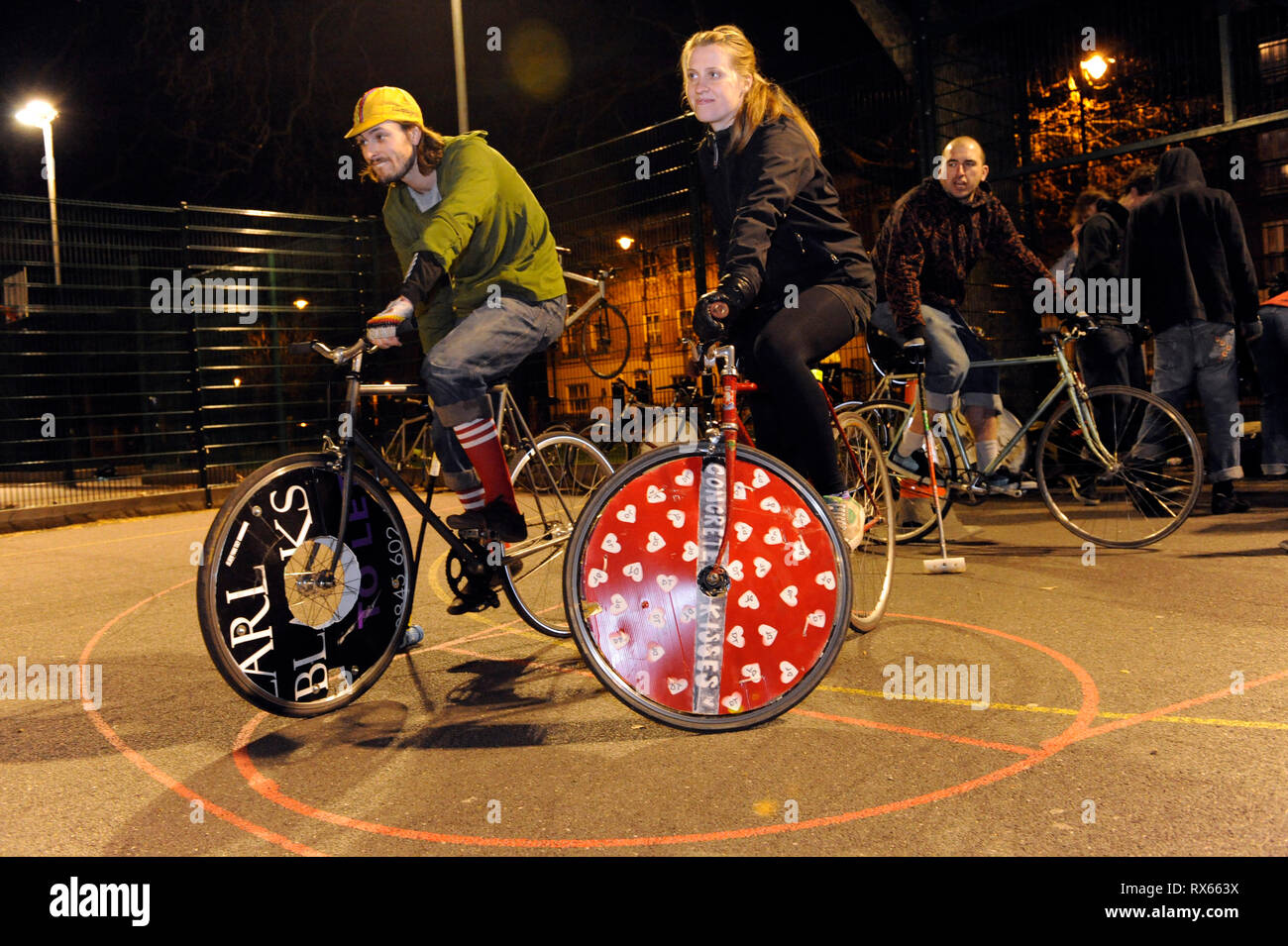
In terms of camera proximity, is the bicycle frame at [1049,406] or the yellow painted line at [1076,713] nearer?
the yellow painted line at [1076,713]

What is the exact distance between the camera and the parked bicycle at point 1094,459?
19.6 feet

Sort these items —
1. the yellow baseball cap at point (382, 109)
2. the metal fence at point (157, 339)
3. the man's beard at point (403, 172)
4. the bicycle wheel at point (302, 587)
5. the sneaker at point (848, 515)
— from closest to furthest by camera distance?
the bicycle wheel at point (302, 587) → the sneaker at point (848, 515) → the yellow baseball cap at point (382, 109) → the man's beard at point (403, 172) → the metal fence at point (157, 339)

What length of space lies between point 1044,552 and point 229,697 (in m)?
4.56

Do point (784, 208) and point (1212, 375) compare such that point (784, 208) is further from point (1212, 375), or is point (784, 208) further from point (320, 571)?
point (1212, 375)

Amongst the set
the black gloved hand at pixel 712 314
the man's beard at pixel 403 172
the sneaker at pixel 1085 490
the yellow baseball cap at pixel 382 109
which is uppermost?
the yellow baseball cap at pixel 382 109

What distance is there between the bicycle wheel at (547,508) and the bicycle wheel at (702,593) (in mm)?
1351

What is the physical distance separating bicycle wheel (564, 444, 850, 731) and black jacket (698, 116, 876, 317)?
0.73 meters

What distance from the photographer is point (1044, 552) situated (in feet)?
20.6

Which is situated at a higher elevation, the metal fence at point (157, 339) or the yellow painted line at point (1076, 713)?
the metal fence at point (157, 339)

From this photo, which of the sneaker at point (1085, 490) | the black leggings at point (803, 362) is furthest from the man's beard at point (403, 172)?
the sneaker at point (1085, 490)

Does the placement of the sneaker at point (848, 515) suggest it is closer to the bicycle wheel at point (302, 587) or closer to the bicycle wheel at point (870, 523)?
the bicycle wheel at point (870, 523)

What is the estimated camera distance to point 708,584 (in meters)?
3.03

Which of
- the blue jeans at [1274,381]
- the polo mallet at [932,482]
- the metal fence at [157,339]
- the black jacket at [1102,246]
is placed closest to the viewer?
the polo mallet at [932,482]

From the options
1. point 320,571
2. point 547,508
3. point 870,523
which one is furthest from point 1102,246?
point 320,571
